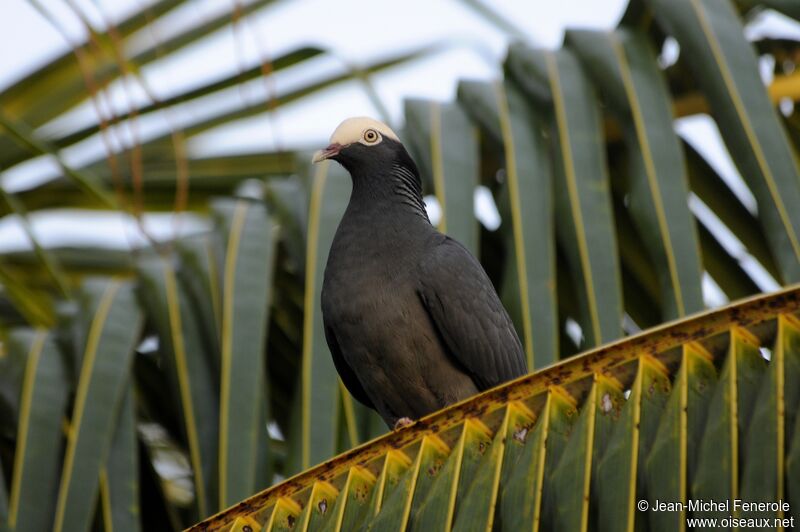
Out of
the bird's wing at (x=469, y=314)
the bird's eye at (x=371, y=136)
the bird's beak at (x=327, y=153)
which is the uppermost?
the bird's eye at (x=371, y=136)

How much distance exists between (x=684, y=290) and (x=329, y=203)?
1354mm

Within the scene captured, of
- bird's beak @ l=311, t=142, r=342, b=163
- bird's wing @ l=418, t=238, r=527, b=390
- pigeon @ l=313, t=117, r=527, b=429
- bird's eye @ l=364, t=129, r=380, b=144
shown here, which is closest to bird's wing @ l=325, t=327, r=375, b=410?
pigeon @ l=313, t=117, r=527, b=429

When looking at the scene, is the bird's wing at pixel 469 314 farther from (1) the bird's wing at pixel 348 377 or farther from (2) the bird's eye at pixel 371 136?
(2) the bird's eye at pixel 371 136

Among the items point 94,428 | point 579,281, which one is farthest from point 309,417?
point 579,281

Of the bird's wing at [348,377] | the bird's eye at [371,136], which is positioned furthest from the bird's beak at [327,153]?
the bird's wing at [348,377]

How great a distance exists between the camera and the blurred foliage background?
3.24 m

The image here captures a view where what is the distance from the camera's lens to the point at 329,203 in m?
4.02

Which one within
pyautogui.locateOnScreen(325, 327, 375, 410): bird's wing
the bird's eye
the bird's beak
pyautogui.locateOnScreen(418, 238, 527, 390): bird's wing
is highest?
the bird's eye

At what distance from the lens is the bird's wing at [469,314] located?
3752 mm

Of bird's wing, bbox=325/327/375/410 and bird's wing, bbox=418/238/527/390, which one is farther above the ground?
bird's wing, bbox=418/238/527/390

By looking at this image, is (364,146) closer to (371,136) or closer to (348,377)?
(371,136)

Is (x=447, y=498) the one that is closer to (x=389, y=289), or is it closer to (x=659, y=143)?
(x=389, y=289)

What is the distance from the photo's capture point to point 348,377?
3.90 m

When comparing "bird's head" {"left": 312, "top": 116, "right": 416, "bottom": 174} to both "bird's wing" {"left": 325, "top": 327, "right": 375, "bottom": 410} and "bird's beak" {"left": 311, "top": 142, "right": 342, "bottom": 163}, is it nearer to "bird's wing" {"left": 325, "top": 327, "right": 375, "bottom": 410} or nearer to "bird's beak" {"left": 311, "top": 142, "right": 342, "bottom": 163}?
"bird's beak" {"left": 311, "top": 142, "right": 342, "bottom": 163}
